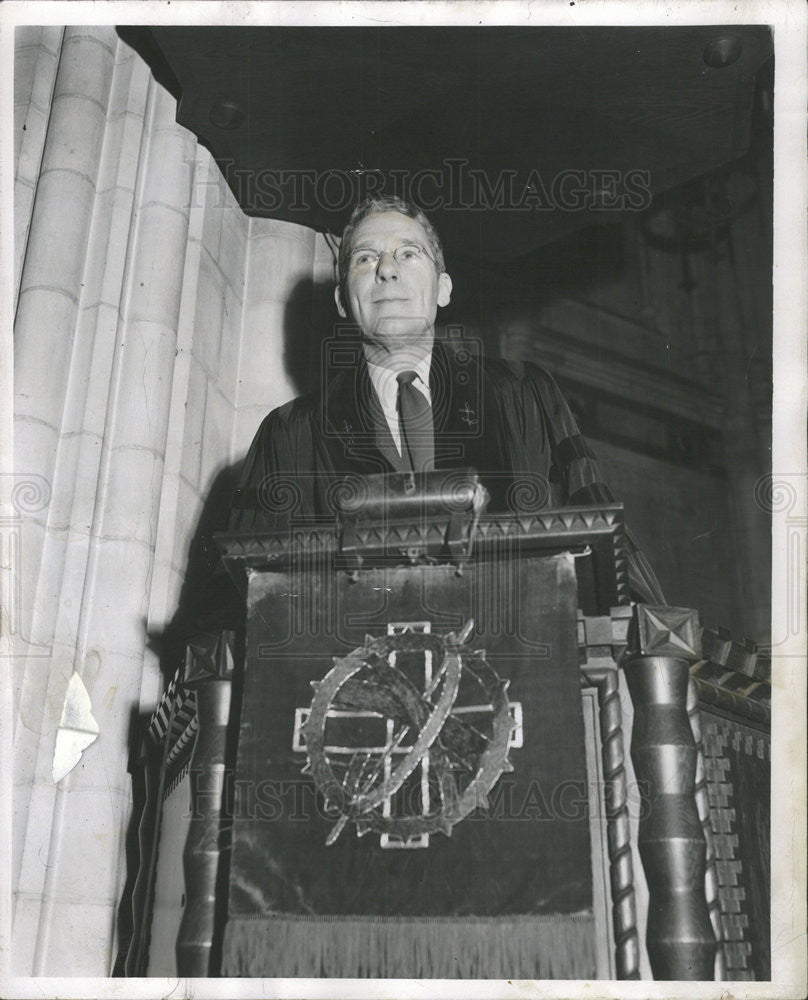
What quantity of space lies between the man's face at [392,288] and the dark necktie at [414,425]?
0.15 meters

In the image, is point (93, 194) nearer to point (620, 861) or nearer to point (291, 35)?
point (291, 35)

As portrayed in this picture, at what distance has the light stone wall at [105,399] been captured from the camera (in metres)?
3.43

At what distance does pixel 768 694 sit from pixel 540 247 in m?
2.60

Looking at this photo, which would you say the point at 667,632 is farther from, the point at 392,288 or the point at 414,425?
→ the point at 392,288

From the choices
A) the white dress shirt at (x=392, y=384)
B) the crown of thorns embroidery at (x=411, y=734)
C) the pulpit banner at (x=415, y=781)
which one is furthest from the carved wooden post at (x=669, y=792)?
the white dress shirt at (x=392, y=384)

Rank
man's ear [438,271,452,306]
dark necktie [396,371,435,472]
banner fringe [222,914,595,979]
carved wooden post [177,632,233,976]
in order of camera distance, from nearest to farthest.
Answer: banner fringe [222,914,595,979], carved wooden post [177,632,233,976], dark necktie [396,371,435,472], man's ear [438,271,452,306]

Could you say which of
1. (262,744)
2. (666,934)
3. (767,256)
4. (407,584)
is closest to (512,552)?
(407,584)

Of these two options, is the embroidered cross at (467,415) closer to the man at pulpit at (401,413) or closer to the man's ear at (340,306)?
the man at pulpit at (401,413)

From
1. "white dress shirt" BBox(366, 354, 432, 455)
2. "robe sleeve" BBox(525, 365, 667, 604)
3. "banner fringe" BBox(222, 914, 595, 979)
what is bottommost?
"banner fringe" BBox(222, 914, 595, 979)

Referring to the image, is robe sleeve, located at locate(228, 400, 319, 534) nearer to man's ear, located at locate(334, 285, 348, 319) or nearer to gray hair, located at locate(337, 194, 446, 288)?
man's ear, located at locate(334, 285, 348, 319)

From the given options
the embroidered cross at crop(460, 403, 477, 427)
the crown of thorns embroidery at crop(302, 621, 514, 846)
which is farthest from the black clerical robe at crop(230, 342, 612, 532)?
the crown of thorns embroidery at crop(302, 621, 514, 846)

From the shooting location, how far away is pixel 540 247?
5332 mm

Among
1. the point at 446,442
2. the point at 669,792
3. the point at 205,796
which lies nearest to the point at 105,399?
the point at 446,442

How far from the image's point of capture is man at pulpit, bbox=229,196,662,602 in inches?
141
